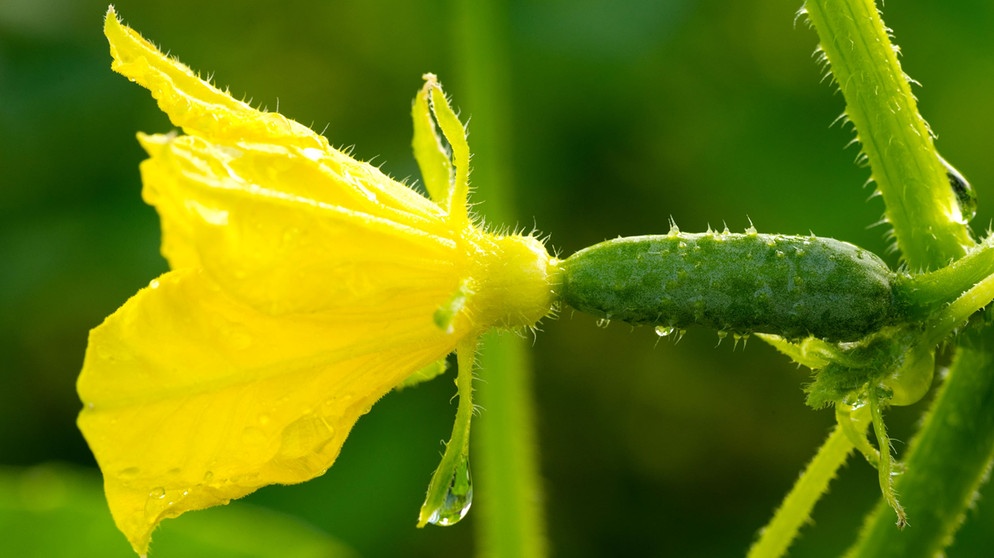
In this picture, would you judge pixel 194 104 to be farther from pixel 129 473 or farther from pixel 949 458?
pixel 949 458

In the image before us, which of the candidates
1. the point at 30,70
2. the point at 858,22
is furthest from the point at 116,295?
the point at 858,22

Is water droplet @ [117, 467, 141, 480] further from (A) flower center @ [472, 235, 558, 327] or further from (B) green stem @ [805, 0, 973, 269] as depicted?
(B) green stem @ [805, 0, 973, 269]

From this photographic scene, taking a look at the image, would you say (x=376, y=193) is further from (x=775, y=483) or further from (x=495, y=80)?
(x=775, y=483)

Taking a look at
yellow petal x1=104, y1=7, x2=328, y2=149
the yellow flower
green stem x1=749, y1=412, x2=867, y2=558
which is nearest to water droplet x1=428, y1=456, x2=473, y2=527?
the yellow flower

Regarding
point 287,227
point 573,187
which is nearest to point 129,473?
point 287,227

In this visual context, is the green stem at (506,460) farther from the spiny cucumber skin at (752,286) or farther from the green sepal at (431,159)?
the spiny cucumber skin at (752,286)

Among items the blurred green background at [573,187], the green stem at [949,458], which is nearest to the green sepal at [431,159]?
the green stem at [949,458]
